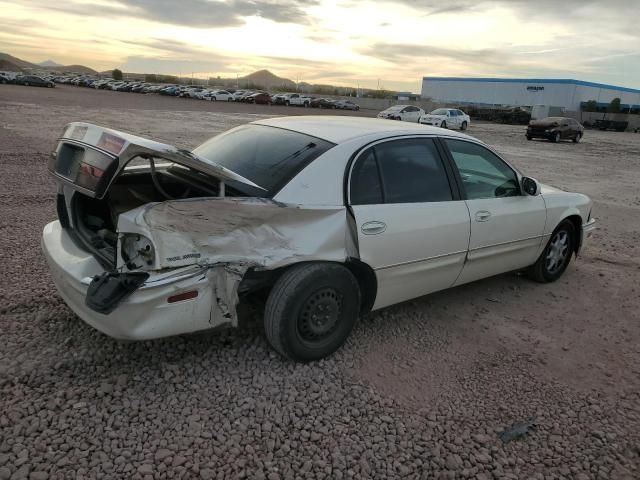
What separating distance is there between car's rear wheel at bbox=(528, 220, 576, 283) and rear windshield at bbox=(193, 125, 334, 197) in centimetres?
281

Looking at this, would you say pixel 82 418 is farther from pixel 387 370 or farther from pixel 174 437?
pixel 387 370

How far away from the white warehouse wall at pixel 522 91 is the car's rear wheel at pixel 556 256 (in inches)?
3110

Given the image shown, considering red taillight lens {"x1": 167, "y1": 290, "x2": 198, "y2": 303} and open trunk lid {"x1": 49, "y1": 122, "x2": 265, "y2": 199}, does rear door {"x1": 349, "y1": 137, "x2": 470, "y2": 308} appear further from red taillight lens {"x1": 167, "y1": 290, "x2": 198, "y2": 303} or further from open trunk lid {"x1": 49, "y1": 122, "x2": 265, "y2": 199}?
red taillight lens {"x1": 167, "y1": 290, "x2": 198, "y2": 303}

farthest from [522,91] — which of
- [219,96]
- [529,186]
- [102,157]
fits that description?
[102,157]

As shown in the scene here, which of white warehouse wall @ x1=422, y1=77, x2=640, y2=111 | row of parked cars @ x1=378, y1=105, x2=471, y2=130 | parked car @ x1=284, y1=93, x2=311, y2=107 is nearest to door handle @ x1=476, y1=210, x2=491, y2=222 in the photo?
row of parked cars @ x1=378, y1=105, x2=471, y2=130

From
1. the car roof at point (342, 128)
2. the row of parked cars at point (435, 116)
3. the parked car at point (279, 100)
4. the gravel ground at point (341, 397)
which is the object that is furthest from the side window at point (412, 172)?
the parked car at point (279, 100)

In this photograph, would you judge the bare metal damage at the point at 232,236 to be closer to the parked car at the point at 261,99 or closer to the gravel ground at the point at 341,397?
the gravel ground at the point at 341,397

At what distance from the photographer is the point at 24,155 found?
1080 centimetres

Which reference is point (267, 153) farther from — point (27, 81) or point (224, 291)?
point (27, 81)

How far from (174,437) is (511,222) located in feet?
10.6

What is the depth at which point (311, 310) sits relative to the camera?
10.7 feet

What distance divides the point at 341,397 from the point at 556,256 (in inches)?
127

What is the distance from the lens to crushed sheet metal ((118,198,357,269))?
9.09ft

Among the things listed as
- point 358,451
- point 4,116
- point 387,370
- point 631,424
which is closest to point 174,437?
point 358,451
